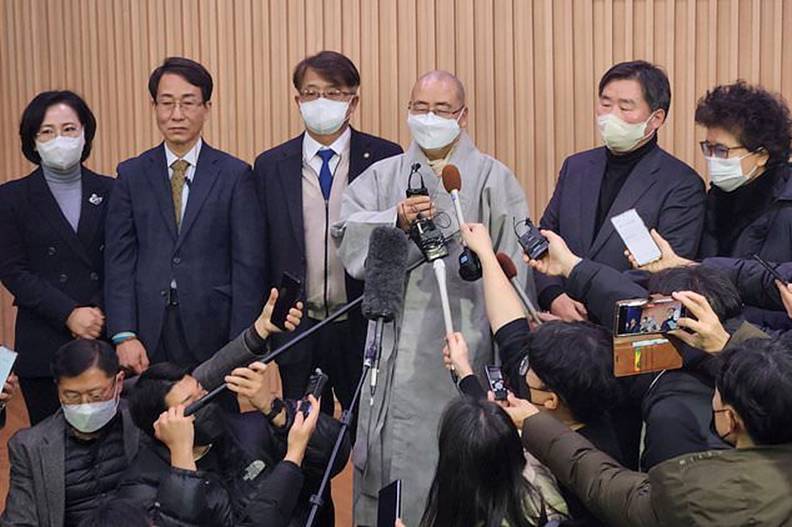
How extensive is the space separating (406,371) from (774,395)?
4.85 feet

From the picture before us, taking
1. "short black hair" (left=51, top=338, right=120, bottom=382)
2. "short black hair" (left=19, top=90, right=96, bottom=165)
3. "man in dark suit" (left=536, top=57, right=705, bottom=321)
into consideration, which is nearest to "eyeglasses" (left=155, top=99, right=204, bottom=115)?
"short black hair" (left=19, top=90, right=96, bottom=165)

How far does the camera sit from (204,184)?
382 centimetres

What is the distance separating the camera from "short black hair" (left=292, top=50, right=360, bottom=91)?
12.6 feet

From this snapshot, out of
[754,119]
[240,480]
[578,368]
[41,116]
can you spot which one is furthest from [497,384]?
[41,116]

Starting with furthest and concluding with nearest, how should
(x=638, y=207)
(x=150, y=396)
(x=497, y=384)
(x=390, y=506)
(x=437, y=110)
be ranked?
(x=437, y=110), (x=638, y=207), (x=150, y=396), (x=497, y=384), (x=390, y=506)

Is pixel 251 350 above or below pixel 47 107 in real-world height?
below

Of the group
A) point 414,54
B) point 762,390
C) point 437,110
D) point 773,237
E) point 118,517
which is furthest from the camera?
point 414,54

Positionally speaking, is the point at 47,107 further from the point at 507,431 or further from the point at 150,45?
the point at 507,431

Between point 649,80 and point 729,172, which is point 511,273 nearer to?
point 729,172

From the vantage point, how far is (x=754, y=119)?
324cm

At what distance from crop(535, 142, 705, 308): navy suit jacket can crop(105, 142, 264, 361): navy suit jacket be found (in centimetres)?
95

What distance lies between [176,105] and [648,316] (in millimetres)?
1962

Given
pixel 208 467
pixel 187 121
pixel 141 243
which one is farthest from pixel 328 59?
pixel 208 467

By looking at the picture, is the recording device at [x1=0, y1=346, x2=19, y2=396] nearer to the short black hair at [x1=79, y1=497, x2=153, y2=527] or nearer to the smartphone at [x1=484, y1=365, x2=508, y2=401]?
the short black hair at [x1=79, y1=497, x2=153, y2=527]
